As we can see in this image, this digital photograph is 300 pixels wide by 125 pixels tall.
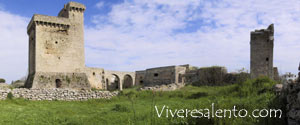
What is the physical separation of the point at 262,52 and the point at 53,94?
1270 centimetres

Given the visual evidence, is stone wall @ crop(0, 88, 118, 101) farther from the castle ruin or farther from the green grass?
the castle ruin

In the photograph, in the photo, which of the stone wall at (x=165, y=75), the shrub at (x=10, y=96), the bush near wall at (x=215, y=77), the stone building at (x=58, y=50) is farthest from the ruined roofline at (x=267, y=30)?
the stone building at (x=58, y=50)

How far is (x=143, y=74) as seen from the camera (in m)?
30.9

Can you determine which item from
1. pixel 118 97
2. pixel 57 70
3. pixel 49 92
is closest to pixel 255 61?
pixel 118 97

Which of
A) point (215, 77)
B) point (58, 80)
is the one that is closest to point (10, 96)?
point (58, 80)

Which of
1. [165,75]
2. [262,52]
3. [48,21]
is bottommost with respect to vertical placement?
[165,75]

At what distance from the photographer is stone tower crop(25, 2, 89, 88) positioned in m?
19.2

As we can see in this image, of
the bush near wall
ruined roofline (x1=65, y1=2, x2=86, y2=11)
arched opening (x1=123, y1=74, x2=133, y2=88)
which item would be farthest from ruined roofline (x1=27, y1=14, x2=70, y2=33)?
arched opening (x1=123, y1=74, x2=133, y2=88)

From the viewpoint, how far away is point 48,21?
65.0ft

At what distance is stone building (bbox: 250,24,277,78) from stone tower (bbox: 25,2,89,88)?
587 inches

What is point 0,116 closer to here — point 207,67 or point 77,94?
point 77,94

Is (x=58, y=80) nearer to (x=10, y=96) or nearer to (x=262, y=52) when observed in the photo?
(x=10, y=96)

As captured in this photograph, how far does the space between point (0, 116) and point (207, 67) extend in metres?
16.4

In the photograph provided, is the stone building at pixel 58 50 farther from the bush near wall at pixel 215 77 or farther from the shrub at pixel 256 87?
the shrub at pixel 256 87
